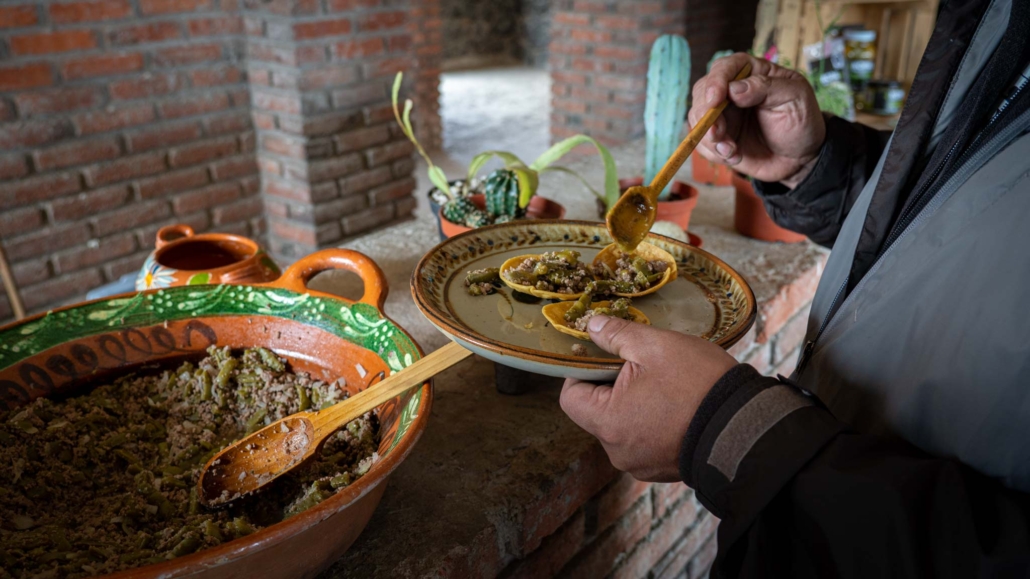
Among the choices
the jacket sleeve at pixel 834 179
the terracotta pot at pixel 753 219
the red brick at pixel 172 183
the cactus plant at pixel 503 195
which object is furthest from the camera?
the red brick at pixel 172 183

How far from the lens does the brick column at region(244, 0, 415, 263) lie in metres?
2.35

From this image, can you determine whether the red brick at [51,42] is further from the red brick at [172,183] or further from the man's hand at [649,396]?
the man's hand at [649,396]

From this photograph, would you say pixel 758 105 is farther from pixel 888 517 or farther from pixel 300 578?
pixel 300 578

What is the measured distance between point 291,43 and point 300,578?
82.8 inches

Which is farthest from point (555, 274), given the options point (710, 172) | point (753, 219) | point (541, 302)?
point (710, 172)

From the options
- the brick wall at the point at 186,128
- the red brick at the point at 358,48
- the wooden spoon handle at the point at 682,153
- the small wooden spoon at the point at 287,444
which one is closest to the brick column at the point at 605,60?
the brick wall at the point at 186,128

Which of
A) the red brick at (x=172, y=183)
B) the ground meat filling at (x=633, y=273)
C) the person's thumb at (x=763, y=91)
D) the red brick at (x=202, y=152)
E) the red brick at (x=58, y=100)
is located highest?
the person's thumb at (x=763, y=91)

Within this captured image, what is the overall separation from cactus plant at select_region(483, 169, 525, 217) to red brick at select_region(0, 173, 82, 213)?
5.37ft

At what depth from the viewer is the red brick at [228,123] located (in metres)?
2.48

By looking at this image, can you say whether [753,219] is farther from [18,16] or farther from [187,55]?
[18,16]

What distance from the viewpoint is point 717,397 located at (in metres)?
0.64

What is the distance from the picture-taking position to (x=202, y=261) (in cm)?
111

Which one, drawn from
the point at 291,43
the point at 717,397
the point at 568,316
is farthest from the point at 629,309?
the point at 291,43

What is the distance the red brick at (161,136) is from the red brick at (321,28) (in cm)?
52
